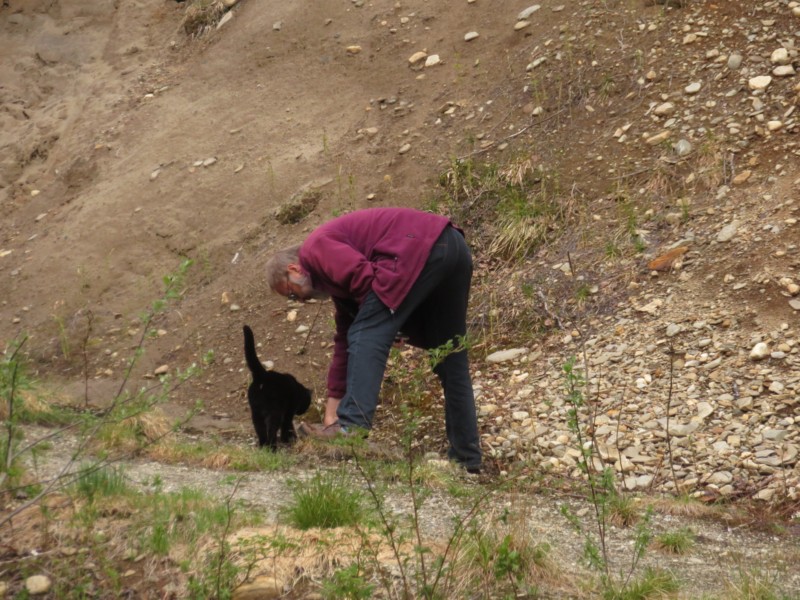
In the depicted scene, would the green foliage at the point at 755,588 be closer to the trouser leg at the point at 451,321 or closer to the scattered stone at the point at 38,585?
the trouser leg at the point at 451,321

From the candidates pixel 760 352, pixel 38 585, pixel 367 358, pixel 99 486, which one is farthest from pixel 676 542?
pixel 38 585

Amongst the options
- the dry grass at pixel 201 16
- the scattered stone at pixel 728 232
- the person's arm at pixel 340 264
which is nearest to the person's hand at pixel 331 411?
the person's arm at pixel 340 264

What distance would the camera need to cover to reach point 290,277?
528 cm

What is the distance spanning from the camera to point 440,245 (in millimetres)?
5195

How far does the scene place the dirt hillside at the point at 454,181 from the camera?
264 inches

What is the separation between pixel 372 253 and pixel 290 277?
1.45 feet

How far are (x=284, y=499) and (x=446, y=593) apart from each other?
1560mm

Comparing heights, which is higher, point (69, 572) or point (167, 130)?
point (69, 572)

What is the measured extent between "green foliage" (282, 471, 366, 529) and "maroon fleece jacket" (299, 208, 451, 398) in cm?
117

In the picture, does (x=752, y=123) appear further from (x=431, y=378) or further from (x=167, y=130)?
(x=167, y=130)

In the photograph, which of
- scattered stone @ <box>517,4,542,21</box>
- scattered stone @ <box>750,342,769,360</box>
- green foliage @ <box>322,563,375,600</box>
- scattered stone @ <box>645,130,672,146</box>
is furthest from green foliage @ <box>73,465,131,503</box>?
scattered stone @ <box>517,4,542,21</box>

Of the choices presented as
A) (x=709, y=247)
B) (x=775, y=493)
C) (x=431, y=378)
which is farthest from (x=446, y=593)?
(x=709, y=247)

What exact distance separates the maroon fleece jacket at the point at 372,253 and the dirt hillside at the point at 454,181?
1.58m

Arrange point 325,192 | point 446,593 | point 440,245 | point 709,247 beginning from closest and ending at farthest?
point 446,593
point 440,245
point 709,247
point 325,192
